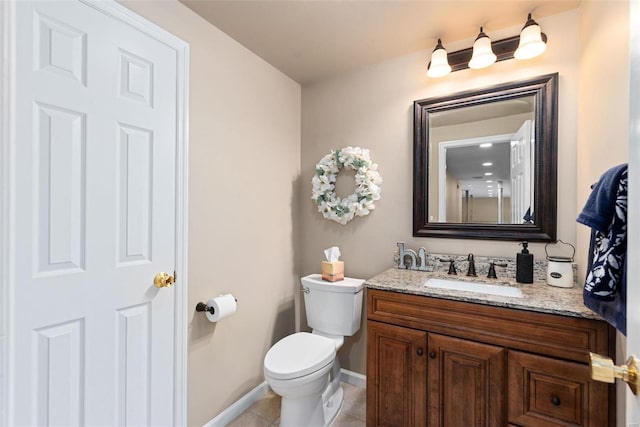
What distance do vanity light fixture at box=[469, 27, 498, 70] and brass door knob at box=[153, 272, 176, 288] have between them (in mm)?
2076

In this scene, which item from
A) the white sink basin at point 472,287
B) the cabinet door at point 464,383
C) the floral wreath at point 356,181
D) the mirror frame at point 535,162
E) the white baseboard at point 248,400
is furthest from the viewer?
the floral wreath at point 356,181

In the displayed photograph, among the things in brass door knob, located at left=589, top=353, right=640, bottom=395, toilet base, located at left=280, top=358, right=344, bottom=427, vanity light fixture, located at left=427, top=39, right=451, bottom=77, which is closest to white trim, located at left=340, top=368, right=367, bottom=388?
toilet base, located at left=280, top=358, right=344, bottom=427

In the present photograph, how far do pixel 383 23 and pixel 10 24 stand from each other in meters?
1.66

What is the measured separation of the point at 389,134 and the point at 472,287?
3.76 feet

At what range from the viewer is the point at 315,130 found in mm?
2451

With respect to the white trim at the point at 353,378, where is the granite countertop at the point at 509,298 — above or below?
above

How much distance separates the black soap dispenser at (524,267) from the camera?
1.62 meters

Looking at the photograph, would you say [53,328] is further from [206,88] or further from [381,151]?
[381,151]

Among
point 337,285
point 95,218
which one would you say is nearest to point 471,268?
point 337,285

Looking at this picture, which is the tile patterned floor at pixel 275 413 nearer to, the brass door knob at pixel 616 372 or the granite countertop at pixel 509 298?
the granite countertop at pixel 509 298

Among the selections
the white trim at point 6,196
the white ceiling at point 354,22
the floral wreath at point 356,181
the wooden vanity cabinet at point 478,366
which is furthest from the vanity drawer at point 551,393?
the white trim at point 6,196

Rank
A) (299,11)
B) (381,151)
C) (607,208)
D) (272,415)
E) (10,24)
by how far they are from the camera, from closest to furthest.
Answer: (607,208)
(10,24)
(299,11)
(272,415)
(381,151)

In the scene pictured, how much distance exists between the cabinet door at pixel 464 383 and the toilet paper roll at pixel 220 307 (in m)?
1.09

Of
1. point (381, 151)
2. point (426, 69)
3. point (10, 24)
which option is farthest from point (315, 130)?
point (10, 24)
